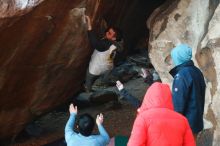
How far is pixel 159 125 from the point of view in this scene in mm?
4535

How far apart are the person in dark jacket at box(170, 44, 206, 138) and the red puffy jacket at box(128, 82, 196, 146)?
105cm

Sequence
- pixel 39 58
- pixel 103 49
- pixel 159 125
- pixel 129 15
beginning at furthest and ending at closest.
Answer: pixel 129 15 < pixel 39 58 < pixel 103 49 < pixel 159 125

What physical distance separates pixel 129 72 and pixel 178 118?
44.9 ft

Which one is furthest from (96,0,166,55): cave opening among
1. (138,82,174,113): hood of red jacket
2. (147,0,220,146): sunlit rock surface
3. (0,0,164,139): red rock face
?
(138,82,174,113): hood of red jacket

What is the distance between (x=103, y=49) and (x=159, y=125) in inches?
171

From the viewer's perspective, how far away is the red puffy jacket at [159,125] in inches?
177

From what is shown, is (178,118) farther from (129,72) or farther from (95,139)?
(129,72)

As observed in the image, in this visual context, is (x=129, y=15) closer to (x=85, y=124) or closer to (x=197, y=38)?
(x=197, y=38)

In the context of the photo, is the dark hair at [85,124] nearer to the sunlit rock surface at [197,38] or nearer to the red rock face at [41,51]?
the sunlit rock surface at [197,38]

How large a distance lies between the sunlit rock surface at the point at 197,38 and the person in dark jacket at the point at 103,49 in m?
0.77

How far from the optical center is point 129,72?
18.3 metres

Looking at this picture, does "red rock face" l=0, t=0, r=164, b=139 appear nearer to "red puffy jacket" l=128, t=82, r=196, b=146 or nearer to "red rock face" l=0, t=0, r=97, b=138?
"red rock face" l=0, t=0, r=97, b=138

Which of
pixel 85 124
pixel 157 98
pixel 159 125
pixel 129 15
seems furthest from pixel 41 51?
pixel 159 125

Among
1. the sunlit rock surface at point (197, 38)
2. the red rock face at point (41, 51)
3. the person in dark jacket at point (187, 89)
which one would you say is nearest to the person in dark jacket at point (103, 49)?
the red rock face at point (41, 51)
